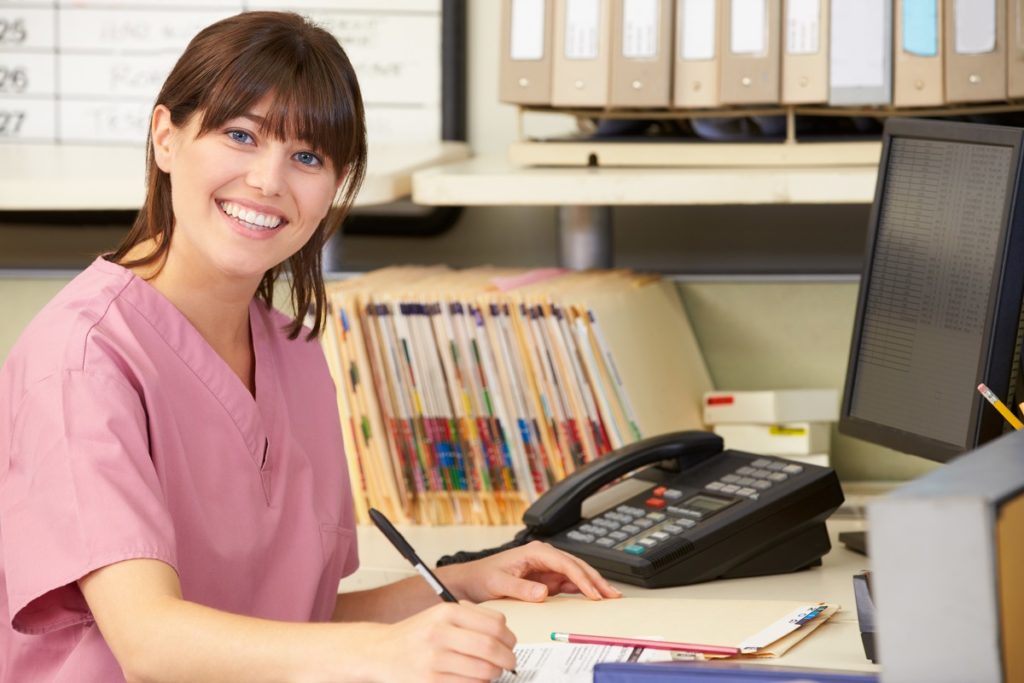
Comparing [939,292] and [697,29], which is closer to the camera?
[939,292]

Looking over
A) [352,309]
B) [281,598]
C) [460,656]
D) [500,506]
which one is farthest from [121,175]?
[460,656]

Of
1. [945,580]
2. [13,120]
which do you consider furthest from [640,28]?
[13,120]

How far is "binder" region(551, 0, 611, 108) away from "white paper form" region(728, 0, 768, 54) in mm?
156

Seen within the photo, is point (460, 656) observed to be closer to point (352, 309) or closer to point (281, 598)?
point (281, 598)

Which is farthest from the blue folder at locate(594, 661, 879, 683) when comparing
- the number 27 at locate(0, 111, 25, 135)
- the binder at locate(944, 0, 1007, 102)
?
the number 27 at locate(0, 111, 25, 135)

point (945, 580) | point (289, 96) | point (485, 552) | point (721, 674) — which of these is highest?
point (289, 96)

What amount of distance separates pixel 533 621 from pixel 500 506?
1.85 ft

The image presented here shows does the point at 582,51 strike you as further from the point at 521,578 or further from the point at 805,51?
the point at 521,578

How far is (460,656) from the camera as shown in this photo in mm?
978

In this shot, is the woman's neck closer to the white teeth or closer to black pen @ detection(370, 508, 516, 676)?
the white teeth

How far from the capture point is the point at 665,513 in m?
1.38

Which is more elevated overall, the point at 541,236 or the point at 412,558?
the point at 541,236

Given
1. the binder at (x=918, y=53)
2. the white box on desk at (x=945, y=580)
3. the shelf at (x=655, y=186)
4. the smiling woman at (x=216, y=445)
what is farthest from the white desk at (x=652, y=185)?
the white box on desk at (x=945, y=580)

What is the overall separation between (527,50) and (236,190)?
0.65 meters
